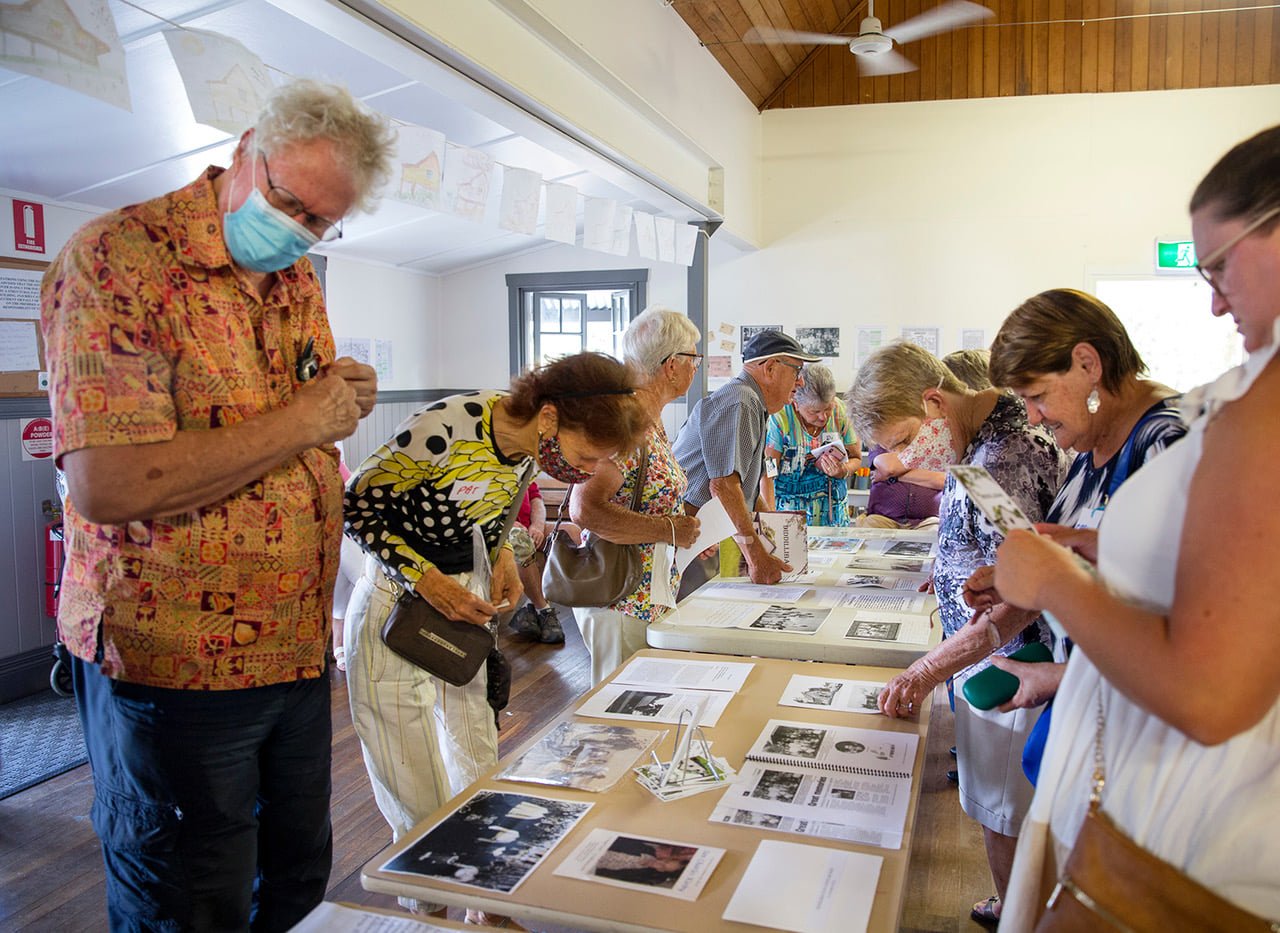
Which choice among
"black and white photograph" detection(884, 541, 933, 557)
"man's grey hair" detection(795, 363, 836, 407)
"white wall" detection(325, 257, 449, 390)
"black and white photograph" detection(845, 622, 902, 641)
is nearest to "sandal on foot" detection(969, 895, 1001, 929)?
"black and white photograph" detection(845, 622, 902, 641)

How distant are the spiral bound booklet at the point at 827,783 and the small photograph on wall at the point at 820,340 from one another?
5.49 m

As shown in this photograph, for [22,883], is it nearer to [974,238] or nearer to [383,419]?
[383,419]

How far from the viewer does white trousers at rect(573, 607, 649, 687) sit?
2547 millimetres

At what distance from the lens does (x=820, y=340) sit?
698 cm

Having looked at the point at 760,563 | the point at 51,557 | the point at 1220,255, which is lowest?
the point at 51,557

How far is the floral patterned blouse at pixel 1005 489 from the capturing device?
1962 millimetres

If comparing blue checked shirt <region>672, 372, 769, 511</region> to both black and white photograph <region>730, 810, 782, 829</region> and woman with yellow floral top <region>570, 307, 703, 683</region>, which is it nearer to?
woman with yellow floral top <region>570, 307, 703, 683</region>

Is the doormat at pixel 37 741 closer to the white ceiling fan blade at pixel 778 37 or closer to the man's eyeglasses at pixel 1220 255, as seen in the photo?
the man's eyeglasses at pixel 1220 255

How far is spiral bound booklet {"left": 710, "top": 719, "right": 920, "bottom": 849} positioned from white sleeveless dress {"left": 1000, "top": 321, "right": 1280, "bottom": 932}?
44 cm

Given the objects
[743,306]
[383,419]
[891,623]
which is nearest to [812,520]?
[891,623]

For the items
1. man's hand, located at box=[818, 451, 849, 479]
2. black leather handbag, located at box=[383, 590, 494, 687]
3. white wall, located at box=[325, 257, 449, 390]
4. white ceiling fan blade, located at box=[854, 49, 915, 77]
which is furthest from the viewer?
white wall, located at box=[325, 257, 449, 390]

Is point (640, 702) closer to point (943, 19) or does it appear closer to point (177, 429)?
point (177, 429)

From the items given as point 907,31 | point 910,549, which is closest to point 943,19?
point 907,31

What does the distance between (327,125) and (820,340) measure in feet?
19.6
